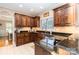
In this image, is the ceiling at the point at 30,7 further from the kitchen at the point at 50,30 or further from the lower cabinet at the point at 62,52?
the lower cabinet at the point at 62,52

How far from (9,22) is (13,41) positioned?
33 centimetres

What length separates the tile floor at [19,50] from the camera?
5.89ft

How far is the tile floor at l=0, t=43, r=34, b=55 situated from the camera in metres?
1.79

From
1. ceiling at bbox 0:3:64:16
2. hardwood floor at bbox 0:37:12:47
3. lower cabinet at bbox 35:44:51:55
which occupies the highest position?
ceiling at bbox 0:3:64:16

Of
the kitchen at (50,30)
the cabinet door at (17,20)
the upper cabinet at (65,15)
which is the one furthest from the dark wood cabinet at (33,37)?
the upper cabinet at (65,15)

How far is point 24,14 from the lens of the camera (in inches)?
74.5

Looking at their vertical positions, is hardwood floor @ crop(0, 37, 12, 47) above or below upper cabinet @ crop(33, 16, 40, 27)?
below

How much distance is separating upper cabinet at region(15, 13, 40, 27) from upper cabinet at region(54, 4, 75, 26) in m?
0.33

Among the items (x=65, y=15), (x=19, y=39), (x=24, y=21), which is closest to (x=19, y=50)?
(x=19, y=39)

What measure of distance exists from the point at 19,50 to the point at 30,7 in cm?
75

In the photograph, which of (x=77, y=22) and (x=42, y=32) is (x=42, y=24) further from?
(x=77, y=22)

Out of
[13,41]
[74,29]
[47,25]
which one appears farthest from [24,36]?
[74,29]

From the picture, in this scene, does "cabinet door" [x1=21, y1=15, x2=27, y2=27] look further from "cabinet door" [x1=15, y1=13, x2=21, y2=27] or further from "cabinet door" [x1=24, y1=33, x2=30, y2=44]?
"cabinet door" [x1=24, y1=33, x2=30, y2=44]

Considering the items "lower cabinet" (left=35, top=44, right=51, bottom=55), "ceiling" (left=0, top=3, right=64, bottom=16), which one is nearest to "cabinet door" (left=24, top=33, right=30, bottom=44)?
"lower cabinet" (left=35, top=44, right=51, bottom=55)
